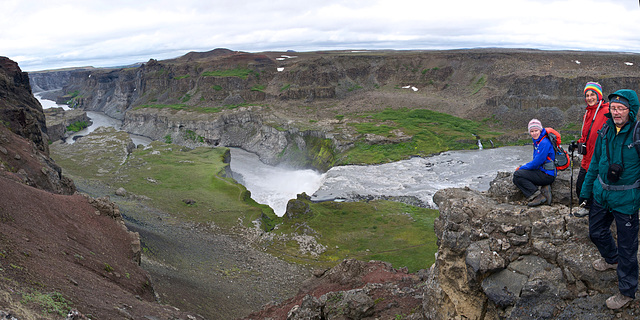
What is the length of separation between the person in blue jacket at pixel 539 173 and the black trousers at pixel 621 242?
2453 mm

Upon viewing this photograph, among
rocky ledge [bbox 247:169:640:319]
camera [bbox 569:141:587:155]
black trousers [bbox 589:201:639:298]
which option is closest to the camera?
black trousers [bbox 589:201:639:298]

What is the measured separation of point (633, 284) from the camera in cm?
809

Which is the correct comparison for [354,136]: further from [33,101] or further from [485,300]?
[485,300]

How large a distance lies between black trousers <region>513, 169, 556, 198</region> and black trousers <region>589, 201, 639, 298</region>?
2.46 meters

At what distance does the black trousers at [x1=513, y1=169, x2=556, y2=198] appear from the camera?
11.2 m

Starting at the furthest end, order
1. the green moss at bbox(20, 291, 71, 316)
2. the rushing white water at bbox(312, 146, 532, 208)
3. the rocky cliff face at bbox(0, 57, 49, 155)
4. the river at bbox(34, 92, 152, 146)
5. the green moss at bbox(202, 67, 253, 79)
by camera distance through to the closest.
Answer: the green moss at bbox(202, 67, 253, 79), the river at bbox(34, 92, 152, 146), the rushing white water at bbox(312, 146, 532, 208), the rocky cliff face at bbox(0, 57, 49, 155), the green moss at bbox(20, 291, 71, 316)

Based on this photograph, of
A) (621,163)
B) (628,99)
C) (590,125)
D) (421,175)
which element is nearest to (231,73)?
(421,175)

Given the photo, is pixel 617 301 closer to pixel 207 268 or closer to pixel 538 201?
pixel 538 201

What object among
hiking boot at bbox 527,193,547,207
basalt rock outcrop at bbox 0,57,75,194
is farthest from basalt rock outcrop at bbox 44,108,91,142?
hiking boot at bbox 527,193,547,207

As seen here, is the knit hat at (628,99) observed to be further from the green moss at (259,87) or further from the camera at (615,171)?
the green moss at (259,87)

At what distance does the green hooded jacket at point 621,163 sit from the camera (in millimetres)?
8133

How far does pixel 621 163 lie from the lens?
8250mm

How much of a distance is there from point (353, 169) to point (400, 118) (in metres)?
35.3

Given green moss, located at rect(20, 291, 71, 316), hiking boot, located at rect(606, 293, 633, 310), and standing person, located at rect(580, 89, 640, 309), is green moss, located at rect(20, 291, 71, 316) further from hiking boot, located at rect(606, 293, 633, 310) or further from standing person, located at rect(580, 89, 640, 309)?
standing person, located at rect(580, 89, 640, 309)
